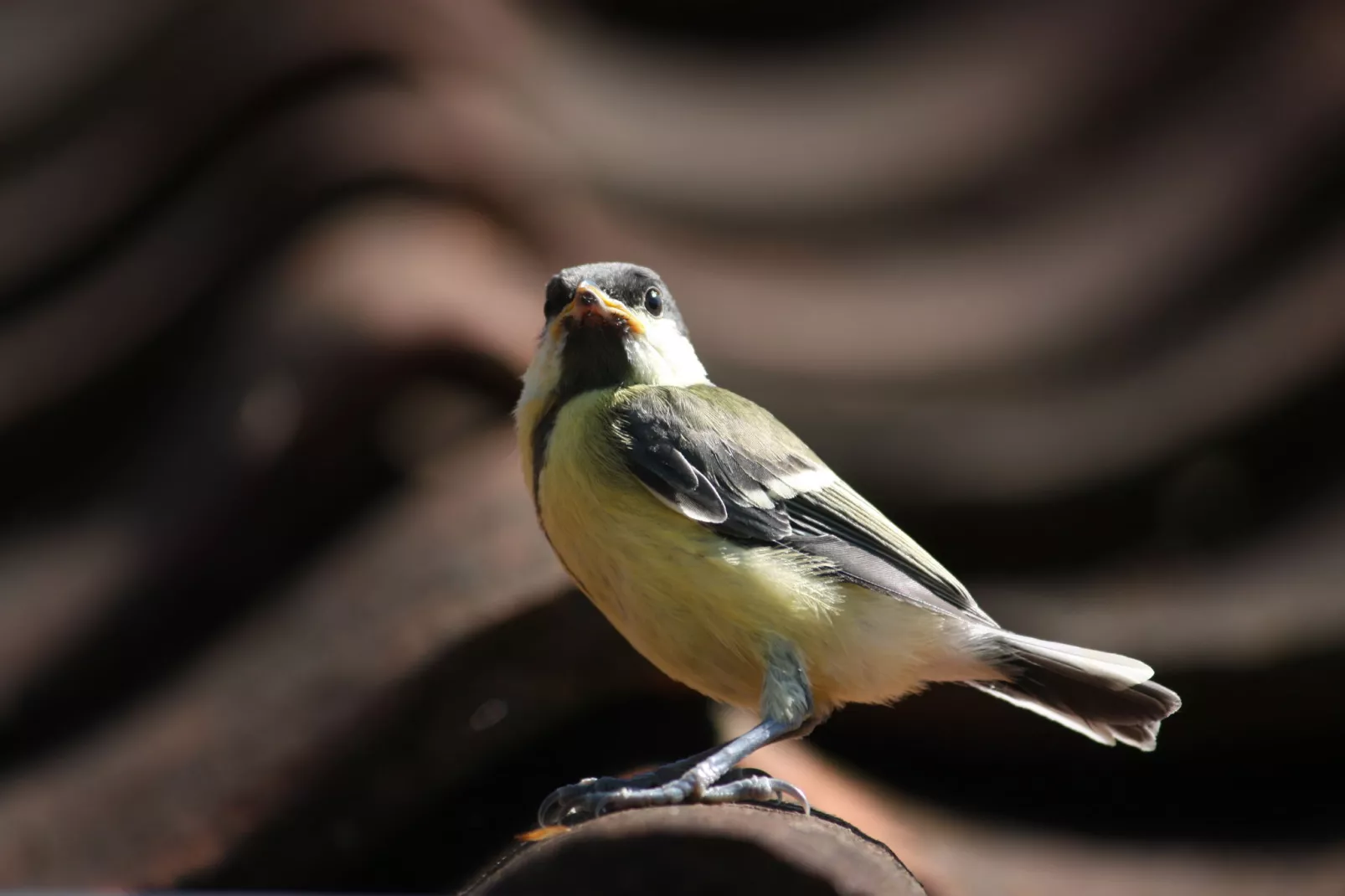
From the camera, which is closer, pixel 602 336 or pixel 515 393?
pixel 602 336

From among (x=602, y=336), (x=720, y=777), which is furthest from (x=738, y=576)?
(x=602, y=336)

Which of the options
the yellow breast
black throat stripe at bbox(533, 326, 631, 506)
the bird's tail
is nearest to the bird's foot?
the yellow breast

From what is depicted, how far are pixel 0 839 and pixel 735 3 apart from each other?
3.13 m

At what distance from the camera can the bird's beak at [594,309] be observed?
2121mm

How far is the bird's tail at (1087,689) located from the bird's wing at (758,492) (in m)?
0.09

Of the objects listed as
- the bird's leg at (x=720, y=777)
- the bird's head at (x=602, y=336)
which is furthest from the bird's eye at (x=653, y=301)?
the bird's leg at (x=720, y=777)

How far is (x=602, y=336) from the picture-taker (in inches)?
86.4

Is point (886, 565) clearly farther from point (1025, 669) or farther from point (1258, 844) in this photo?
point (1258, 844)

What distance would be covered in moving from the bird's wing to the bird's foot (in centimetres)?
37

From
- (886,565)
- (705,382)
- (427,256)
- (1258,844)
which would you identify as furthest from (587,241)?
(1258,844)

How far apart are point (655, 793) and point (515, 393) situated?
3.68 ft

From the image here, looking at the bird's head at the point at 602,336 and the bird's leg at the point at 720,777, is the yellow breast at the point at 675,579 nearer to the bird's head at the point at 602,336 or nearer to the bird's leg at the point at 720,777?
the bird's leg at the point at 720,777

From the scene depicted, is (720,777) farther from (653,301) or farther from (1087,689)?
(653,301)

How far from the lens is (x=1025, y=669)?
210 centimetres
